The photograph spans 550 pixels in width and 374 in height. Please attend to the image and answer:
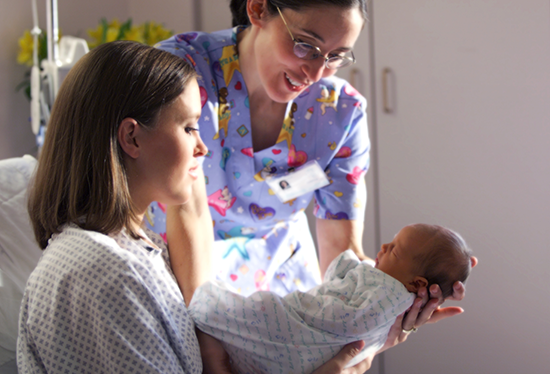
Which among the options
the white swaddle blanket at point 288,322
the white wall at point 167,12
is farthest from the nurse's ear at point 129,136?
the white wall at point 167,12

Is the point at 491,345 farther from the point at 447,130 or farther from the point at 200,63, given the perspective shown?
the point at 200,63

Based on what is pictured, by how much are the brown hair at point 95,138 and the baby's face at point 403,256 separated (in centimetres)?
68

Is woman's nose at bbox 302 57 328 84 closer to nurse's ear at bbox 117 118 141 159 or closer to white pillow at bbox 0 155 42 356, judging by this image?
nurse's ear at bbox 117 118 141 159

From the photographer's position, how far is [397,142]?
256 centimetres

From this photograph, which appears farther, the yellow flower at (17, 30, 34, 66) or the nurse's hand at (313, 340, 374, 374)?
the yellow flower at (17, 30, 34, 66)

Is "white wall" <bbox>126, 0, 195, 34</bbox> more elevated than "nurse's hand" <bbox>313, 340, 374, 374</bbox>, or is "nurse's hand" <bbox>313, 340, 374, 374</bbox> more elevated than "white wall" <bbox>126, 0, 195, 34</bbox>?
"white wall" <bbox>126, 0, 195, 34</bbox>

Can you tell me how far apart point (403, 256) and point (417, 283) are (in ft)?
0.26

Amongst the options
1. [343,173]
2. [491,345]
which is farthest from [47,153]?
[491,345]

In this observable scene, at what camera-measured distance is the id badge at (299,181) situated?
1668 millimetres

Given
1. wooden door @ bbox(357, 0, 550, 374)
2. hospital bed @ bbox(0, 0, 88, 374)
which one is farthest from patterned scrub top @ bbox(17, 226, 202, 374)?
wooden door @ bbox(357, 0, 550, 374)

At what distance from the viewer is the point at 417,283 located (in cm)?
128

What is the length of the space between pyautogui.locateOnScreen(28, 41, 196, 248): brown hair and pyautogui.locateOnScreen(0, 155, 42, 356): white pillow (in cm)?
38

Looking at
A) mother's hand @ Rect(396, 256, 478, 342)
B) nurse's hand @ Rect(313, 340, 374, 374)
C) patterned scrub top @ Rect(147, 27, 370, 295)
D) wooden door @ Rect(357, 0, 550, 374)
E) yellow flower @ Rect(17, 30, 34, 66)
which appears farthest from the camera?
yellow flower @ Rect(17, 30, 34, 66)

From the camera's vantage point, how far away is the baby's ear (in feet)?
4.18
